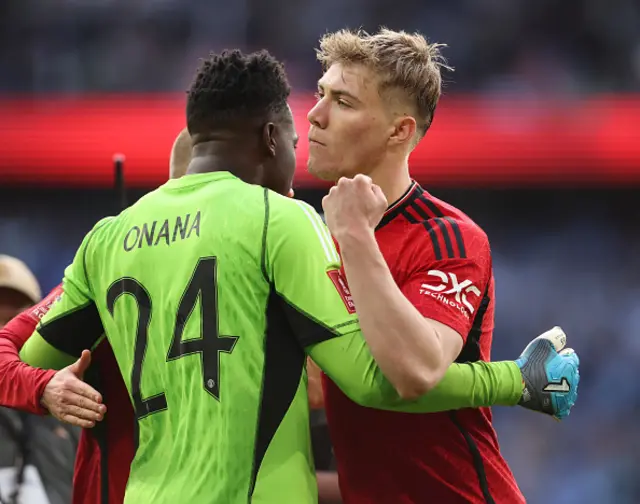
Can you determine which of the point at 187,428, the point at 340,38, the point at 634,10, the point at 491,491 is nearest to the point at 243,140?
the point at 340,38

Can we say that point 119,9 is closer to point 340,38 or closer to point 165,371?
point 340,38

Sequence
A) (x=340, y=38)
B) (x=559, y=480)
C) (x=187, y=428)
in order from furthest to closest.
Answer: (x=559, y=480) → (x=340, y=38) → (x=187, y=428)

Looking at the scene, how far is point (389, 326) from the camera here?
84.0 inches

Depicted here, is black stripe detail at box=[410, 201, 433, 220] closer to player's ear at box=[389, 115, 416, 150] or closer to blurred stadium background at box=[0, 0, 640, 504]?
player's ear at box=[389, 115, 416, 150]

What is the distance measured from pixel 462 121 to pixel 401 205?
6.01 meters

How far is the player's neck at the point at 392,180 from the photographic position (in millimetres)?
2797

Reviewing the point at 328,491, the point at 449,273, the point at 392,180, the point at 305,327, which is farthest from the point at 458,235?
the point at 328,491

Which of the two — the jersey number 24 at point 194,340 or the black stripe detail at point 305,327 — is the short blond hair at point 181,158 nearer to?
the jersey number 24 at point 194,340

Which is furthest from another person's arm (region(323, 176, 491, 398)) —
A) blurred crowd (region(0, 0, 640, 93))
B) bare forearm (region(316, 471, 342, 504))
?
blurred crowd (region(0, 0, 640, 93))

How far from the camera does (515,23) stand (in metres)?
8.54

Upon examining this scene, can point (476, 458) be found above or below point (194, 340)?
below

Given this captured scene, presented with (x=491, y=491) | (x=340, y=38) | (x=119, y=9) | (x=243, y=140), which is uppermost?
(x=119, y=9)

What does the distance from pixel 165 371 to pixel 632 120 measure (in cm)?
700

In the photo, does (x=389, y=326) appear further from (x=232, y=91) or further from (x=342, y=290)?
(x=232, y=91)
